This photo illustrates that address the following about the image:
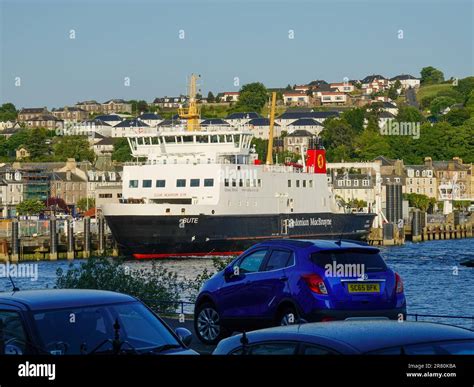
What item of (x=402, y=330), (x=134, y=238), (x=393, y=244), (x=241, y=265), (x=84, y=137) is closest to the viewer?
(x=402, y=330)

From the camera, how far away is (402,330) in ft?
25.0

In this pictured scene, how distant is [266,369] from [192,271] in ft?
139

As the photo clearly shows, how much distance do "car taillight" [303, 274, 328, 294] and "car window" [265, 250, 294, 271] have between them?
0.41m

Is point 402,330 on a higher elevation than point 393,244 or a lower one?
higher

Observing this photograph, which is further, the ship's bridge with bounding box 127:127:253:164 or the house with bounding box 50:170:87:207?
the house with bounding box 50:170:87:207

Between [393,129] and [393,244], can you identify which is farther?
[393,129]

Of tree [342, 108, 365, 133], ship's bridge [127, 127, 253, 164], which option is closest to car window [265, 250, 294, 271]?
ship's bridge [127, 127, 253, 164]

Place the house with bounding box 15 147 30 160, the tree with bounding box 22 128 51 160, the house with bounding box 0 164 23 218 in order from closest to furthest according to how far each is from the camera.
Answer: the house with bounding box 0 164 23 218 < the tree with bounding box 22 128 51 160 < the house with bounding box 15 147 30 160

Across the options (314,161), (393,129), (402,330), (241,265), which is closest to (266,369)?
(402,330)

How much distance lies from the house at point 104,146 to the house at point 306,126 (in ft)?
90.7

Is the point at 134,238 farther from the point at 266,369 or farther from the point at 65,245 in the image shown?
the point at 266,369

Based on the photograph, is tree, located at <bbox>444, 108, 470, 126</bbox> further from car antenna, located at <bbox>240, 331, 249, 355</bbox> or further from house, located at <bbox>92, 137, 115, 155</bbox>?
car antenna, located at <bbox>240, 331, 249, 355</bbox>

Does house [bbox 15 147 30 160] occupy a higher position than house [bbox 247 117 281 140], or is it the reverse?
house [bbox 247 117 281 140]

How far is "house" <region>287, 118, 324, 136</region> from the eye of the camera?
7657 inches
